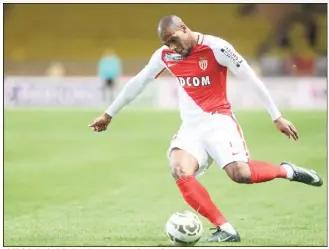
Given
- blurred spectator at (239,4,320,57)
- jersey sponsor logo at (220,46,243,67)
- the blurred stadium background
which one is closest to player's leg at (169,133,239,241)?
the blurred stadium background

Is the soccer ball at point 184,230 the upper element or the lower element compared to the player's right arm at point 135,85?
lower

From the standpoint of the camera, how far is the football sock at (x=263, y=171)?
723cm

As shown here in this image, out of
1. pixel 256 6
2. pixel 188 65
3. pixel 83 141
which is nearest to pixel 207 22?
pixel 256 6

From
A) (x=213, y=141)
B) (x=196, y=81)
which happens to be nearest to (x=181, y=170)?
(x=213, y=141)

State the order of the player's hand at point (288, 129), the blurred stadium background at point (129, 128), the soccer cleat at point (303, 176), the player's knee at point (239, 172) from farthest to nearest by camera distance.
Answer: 1. the blurred stadium background at point (129, 128)
2. the soccer cleat at point (303, 176)
3. the player's knee at point (239, 172)
4. the player's hand at point (288, 129)

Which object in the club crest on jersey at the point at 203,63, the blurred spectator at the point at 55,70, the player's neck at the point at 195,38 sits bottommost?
the club crest on jersey at the point at 203,63

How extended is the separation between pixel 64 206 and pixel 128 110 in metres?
15.0

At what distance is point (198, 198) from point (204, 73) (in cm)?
103

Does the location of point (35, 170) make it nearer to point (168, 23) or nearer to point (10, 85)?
point (168, 23)

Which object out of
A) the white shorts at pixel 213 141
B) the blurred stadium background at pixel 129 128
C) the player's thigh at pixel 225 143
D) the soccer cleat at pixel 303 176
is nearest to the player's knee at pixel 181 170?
the white shorts at pixel 213 141

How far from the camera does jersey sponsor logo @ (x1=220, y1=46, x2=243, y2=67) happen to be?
716 cm

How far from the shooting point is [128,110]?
25.0 metres

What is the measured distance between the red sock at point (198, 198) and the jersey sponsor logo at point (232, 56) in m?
0.99

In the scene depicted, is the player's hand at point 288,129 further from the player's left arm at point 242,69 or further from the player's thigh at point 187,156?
the player's thigh at point 187,156
